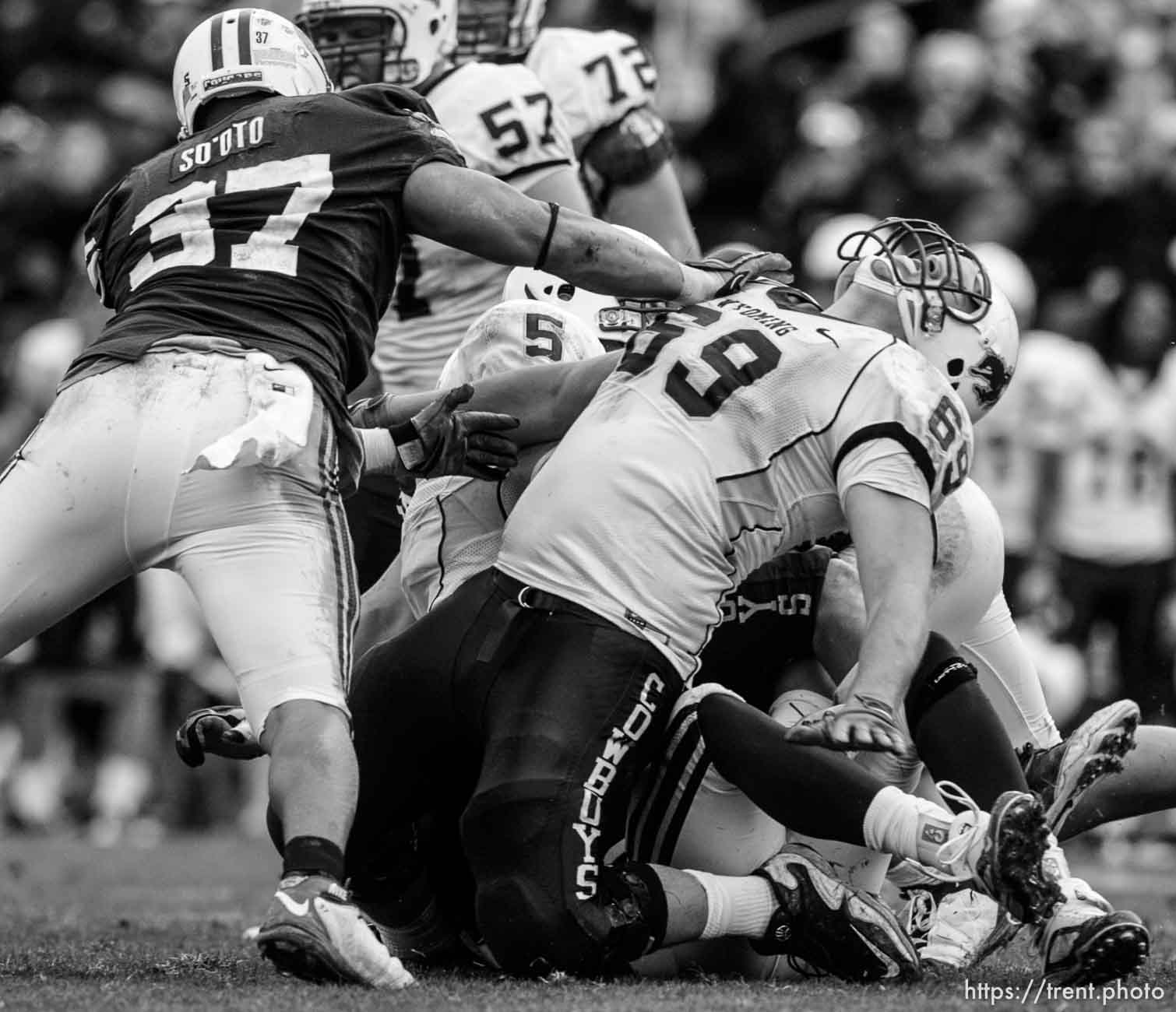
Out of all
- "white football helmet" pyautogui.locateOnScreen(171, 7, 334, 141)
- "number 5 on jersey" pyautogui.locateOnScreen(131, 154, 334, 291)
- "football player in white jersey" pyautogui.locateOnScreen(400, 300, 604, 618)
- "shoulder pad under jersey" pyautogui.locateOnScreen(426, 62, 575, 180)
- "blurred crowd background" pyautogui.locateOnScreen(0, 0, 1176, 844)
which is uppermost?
"white football helmet" pyautogui.locateOnScreen(171, 7, 334, 141)

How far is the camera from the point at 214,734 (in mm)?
4555

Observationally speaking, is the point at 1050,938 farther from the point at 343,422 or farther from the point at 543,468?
the point at 343,422

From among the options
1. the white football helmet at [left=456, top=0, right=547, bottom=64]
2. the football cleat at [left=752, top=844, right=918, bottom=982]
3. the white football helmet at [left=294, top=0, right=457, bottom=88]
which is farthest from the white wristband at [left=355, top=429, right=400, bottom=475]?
the white football helmet at [left=456, top=0, right=547, bottom=64]

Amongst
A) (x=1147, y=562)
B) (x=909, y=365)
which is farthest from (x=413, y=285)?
(x=1147, y=562)

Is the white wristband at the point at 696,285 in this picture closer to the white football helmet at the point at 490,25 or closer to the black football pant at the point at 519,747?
the black football pant at the point at 519,747

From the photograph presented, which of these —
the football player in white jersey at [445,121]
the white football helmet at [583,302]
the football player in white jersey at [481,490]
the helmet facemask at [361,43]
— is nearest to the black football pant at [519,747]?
the football player in white jersey at [481,490]

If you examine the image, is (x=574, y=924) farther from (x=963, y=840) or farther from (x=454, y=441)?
(x=454, y=441)

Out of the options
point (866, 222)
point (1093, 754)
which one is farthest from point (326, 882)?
point (866, 222)

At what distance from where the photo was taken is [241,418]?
13.0 ft

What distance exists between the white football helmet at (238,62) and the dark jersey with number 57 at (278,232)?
130 mm

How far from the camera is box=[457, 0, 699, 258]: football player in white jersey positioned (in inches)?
249

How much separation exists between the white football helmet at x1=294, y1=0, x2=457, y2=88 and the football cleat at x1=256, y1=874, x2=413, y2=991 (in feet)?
8.78

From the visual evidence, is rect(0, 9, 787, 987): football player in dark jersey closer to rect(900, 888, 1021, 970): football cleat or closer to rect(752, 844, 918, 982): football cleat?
rect(752, 844, 918, 982): football cleat

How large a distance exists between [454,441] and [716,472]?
53 centimetres
